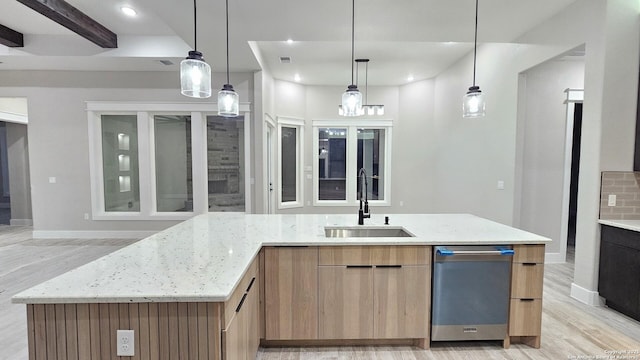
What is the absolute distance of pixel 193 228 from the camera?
250 cm

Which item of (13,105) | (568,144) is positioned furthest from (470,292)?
(13,105)

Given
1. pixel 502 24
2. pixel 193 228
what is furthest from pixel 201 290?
pixel 502 24

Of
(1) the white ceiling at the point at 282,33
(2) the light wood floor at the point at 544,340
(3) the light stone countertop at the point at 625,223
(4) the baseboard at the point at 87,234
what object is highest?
(1) the white ceiling at the point at 282,33

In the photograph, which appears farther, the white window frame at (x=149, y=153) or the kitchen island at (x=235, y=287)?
the white window frame at (x=149, y=153)

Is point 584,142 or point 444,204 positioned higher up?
point 584,142

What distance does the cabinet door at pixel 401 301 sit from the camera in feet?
7.06

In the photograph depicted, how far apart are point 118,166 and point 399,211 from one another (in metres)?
5.90

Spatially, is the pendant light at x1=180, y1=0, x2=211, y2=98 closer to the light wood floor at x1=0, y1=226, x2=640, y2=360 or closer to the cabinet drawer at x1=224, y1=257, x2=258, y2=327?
the cabinet drawer at x1=224, y1=257, x2=258, y2=327

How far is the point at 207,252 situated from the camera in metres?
1.84

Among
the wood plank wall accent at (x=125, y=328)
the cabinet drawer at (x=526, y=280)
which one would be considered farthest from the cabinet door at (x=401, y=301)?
the wood plank wall accent at (x=125, y=328)

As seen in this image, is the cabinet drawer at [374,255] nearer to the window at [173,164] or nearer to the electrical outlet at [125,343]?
the electrical outlet at [125,343]

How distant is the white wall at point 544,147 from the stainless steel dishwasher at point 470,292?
2.19 metres

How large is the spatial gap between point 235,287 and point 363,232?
1.47 metres

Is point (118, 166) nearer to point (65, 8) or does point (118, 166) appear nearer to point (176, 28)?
point (65, 8)
